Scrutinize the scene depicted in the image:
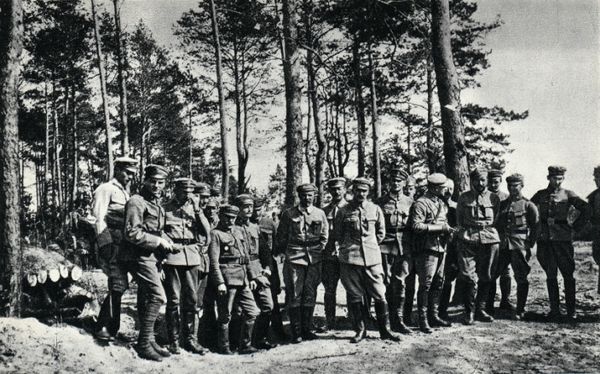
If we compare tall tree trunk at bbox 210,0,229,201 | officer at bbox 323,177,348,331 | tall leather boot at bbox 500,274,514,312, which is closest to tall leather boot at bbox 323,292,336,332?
officer at bbox 323,177,348,331

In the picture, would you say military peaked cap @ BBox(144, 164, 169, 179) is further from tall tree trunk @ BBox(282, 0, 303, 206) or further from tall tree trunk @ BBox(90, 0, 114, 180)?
tall tree trunk @ BBox(90, 0, 114, 180)

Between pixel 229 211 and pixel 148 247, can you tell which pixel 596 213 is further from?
pixel 148 247

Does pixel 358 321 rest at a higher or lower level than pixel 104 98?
lower

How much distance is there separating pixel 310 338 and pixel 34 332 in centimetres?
338

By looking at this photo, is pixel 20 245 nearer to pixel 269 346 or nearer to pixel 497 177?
pixel 269 346

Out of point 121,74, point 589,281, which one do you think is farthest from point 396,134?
point 589,281

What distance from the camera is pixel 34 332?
559 centimetres

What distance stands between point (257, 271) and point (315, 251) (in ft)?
2.79

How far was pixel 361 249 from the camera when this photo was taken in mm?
6680

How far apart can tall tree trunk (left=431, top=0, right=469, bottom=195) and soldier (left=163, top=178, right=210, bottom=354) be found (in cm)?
457

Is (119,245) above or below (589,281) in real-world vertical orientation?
above

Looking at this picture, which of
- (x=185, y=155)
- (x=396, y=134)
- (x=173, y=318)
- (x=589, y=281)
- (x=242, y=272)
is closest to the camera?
(x=173, y=318)

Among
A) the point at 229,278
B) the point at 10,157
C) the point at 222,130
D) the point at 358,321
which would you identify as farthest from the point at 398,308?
the point at 222,130

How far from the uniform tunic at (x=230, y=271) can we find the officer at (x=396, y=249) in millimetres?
1984
